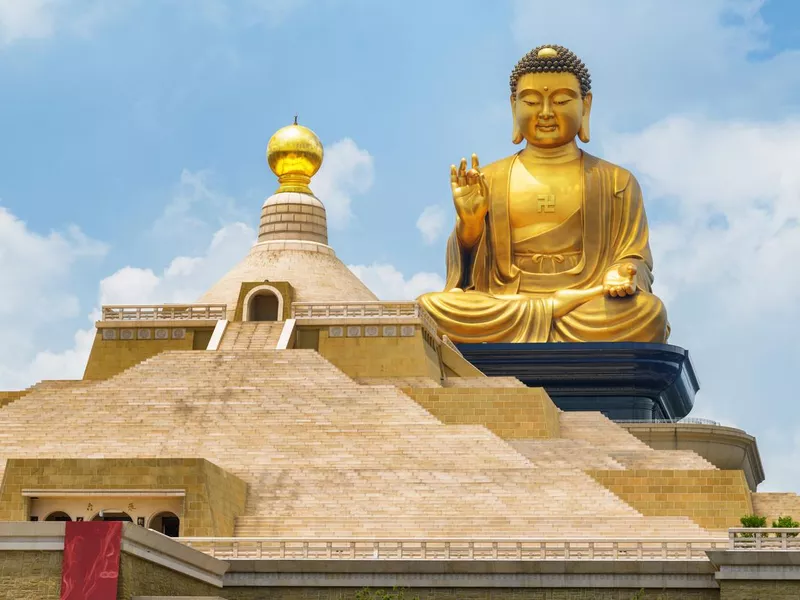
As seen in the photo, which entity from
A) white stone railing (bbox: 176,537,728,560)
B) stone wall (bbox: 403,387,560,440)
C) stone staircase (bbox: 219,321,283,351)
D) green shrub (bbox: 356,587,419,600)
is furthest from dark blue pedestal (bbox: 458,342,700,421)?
green shrub (bbox: 356,587,419,600)

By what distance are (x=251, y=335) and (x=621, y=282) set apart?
7.94 meters

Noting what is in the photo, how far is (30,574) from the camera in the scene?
22.8 metres

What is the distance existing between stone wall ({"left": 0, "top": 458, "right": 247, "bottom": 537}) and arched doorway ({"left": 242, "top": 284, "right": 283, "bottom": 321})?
874 cm

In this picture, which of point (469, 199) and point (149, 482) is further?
point (469, 199)

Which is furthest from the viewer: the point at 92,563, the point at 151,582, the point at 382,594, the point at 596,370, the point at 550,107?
the point at 550,107

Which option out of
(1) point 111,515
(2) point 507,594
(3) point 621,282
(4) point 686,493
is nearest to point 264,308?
(3) point 621,282

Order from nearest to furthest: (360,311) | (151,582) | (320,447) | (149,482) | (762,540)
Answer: (151,582) < (762,540) < (149,482) < (320,447) < (360,311)

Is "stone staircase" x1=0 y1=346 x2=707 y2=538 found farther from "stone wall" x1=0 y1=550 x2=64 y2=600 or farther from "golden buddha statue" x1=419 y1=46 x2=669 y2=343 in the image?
"golden buddha statue" x1=419 y1=46 x2=669 y2=343

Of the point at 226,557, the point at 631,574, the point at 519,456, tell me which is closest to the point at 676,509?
the point at 519,456

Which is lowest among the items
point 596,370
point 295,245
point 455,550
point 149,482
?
point 455,550

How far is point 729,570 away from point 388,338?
11589mm

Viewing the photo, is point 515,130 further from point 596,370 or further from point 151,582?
point 151,582

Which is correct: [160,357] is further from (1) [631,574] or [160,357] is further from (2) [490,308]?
(1) [631,574]

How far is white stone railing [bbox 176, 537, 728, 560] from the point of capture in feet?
80.9
